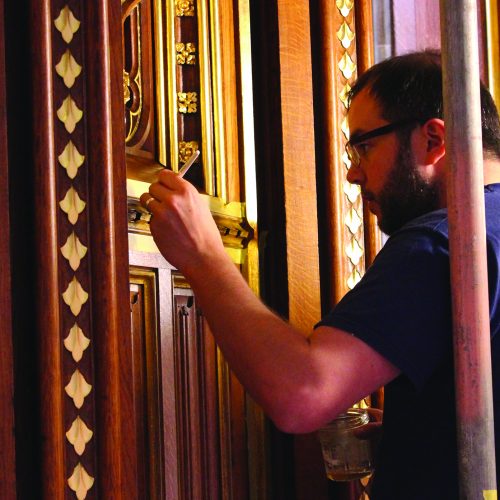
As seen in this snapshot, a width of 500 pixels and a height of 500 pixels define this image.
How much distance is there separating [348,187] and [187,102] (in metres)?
0.44

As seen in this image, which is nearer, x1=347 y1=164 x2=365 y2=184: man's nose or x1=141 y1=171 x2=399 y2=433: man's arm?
x1=141 y1=171 x2=399 y2=433: man's arm

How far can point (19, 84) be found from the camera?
1286mm

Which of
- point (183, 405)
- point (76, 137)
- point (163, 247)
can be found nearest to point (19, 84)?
point (76, 137)

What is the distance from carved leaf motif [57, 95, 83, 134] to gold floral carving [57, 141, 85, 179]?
0.02 metres

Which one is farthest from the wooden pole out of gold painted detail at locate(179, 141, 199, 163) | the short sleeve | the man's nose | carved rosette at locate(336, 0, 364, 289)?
carved rosette at locate(336, 0, 364, 289)

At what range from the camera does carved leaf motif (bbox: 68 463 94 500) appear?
1268mm

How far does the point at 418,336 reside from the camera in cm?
123

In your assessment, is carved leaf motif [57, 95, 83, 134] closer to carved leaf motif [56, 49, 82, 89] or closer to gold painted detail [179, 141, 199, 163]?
carved leaf motif [56, 49, 82, 89]

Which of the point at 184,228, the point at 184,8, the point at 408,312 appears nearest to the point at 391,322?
the point at 408,312

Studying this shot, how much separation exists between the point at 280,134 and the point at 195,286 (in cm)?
68

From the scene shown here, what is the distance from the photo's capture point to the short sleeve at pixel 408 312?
47.9 inches

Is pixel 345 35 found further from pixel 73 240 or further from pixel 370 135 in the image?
pixel 73 240

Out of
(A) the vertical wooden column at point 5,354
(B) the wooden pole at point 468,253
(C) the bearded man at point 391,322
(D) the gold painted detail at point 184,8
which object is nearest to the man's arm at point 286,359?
(C) the bearded man at point 391,322

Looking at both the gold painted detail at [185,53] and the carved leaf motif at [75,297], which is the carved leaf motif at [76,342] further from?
the gold painted detail at [185,53]
